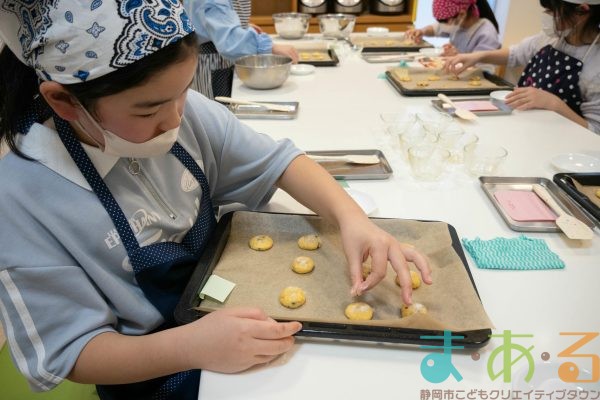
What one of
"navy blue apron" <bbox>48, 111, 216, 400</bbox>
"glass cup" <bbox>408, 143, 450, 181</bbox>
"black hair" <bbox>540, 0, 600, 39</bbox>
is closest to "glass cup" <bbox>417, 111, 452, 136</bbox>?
"glass cup" <bbox>408, 143, 450, 181</bbox>

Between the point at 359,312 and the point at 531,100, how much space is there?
122 centimetres

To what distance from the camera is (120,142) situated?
2.08 feet

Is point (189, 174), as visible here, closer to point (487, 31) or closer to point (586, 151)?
point (586, 151)

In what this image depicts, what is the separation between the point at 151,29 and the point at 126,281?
1.25 ft

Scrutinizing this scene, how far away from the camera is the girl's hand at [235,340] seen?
22.0 inches

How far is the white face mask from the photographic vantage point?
24.3 inches

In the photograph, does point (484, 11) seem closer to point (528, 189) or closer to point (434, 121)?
point (434, 121)

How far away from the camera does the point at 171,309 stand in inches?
28.2

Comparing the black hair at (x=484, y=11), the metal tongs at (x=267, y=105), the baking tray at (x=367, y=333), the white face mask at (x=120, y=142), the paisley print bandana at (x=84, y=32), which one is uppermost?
the paisley print bandana at (x=84, y=32)

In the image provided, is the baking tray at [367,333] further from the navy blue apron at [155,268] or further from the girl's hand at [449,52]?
the girl's hand at [449,52]

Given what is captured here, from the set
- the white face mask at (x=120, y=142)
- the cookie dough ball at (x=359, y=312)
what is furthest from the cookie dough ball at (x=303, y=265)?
the white face mask at (x=120, y=142)

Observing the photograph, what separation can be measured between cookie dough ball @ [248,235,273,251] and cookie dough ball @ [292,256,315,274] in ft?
0.24

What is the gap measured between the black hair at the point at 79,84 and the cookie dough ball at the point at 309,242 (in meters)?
0.39

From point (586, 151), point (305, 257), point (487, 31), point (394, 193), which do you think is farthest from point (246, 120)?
point (487, 31)
